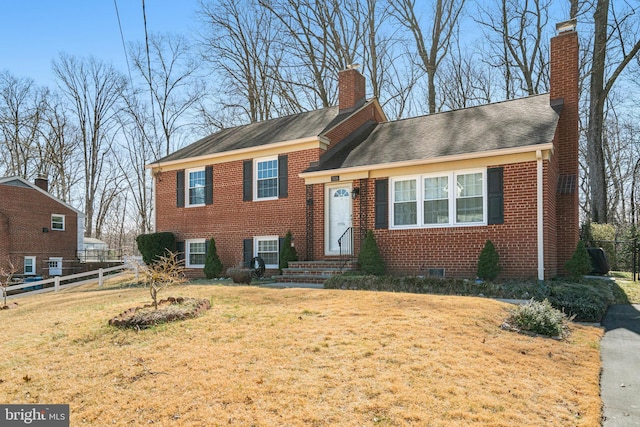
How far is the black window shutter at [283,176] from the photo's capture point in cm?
1540

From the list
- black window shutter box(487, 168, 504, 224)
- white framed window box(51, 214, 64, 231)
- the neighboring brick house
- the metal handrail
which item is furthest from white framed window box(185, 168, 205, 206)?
white framed window box(51, 214, 64, 231)

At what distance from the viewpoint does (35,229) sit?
Result: 2727 centimetres

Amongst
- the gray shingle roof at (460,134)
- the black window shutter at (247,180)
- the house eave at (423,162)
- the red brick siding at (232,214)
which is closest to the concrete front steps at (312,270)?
the red brick siding at (232,214)

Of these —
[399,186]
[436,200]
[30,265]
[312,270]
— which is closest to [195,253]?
[312,270]

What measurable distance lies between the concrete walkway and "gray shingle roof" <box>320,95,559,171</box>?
4.52 meters

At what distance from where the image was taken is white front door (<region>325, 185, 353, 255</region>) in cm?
1406

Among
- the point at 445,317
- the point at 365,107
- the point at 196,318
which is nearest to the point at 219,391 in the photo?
the point at 196,318

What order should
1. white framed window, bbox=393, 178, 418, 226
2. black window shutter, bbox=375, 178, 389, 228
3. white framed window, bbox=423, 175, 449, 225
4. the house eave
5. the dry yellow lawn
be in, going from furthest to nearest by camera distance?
1. black window shutter, bbox=375, 178, 389, 228
2. white framed window, bbox=393, 178, 418, 226
3. white framed window, bbox=423, 175, 449, 225
4. the house eave
5. the dry yellow lawn

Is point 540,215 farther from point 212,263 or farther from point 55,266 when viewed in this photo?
point 55,266

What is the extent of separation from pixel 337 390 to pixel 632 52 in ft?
74.8

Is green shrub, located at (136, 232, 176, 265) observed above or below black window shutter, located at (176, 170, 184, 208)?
below

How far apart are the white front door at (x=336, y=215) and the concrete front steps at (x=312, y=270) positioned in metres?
0.85

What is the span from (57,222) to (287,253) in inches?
828

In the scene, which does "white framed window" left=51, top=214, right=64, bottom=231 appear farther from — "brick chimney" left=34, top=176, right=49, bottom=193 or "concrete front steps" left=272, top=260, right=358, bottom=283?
"concrete front steps" left=272, top=260, right=358, bottom=283
